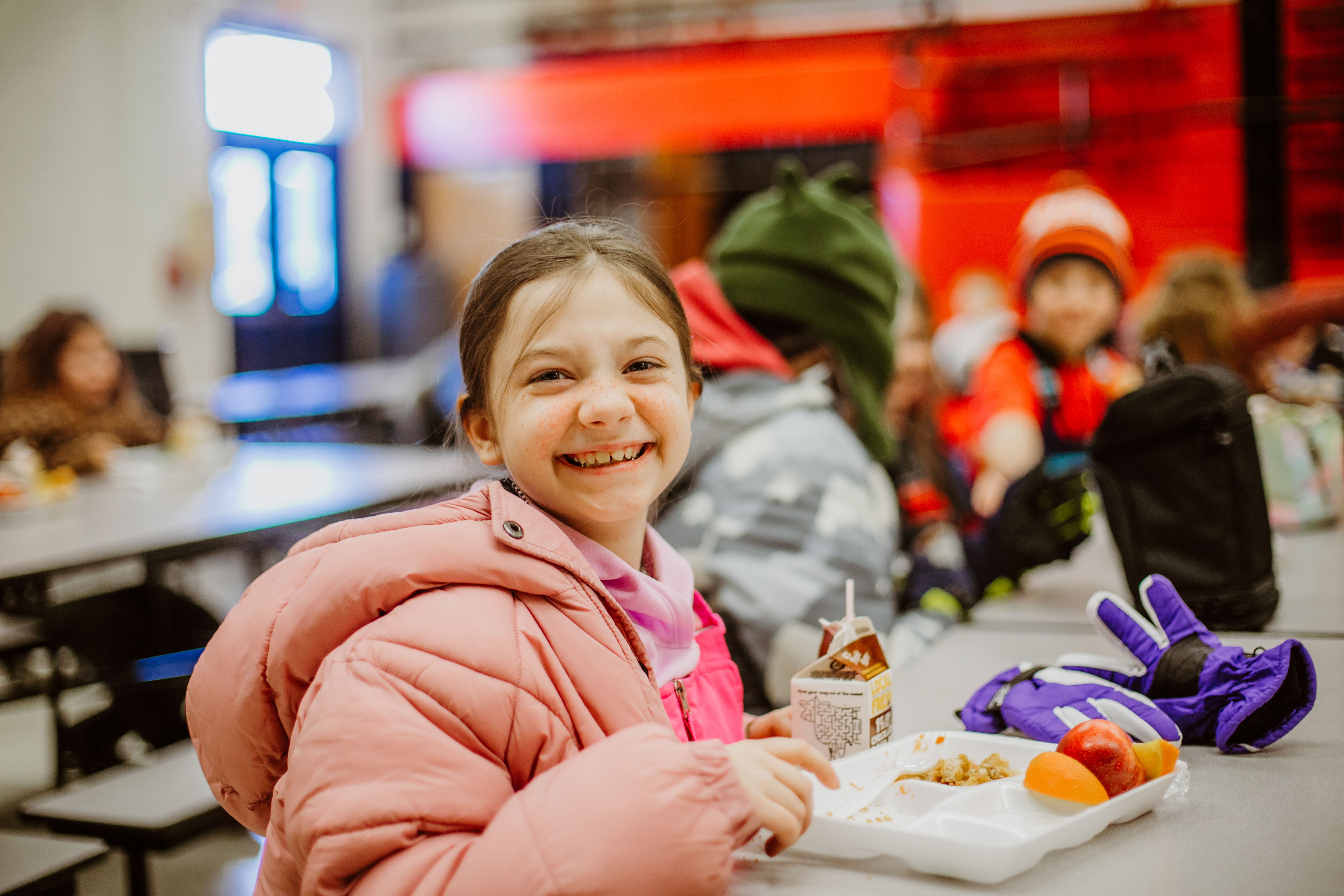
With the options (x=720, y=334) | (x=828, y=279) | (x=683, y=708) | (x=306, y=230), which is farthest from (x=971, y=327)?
(x=306, y=230)

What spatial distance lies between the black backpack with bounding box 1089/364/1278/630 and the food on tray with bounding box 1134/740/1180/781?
0.71 meters

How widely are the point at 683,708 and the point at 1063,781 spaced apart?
0.38 metres

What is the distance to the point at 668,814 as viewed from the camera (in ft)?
2.49

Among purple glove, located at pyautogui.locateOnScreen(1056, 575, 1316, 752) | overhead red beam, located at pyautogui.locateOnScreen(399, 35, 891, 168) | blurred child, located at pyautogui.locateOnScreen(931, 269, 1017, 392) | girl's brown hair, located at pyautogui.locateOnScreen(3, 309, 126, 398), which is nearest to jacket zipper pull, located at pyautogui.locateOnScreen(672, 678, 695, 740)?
purple glove, located at pyautogui.locateOnScreen(1056, 575, 1316, 752)

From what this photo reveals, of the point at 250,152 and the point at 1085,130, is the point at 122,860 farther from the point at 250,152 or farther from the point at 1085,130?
the point at 250,152

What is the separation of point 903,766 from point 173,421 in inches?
181

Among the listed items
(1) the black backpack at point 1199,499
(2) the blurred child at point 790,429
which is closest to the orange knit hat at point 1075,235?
(2) the blurred child at point 790,429

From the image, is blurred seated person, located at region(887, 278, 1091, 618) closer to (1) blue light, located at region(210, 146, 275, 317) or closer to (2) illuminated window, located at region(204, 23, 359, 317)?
(1) blue light, located at region(210, 146, 275, 317)

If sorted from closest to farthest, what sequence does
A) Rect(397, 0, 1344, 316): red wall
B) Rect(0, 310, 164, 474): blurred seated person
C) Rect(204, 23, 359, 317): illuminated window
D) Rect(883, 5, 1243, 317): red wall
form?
Rect(397, 0, 1344, 316): red wall < Rect(0, 310, 164, 474): blurred seated person < Rect(883, 5, 1243, 317): red wall < Rect(204, 23, 359, 317): illuminated window

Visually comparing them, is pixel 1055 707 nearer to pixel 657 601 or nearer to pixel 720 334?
pixel 657 601

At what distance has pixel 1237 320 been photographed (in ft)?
10.2

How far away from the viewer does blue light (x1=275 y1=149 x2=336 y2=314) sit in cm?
933

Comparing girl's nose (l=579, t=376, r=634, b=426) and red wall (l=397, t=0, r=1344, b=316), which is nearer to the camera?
girl's nose (l=579, t=376, r=634, b=426)

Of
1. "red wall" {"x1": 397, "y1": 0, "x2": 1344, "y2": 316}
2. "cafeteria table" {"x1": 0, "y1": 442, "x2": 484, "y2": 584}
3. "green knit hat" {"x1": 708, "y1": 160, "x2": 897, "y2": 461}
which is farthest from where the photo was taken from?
"red wall" {"x1": 397, "y1": 0, "x2": 1344, "y2": 316}
